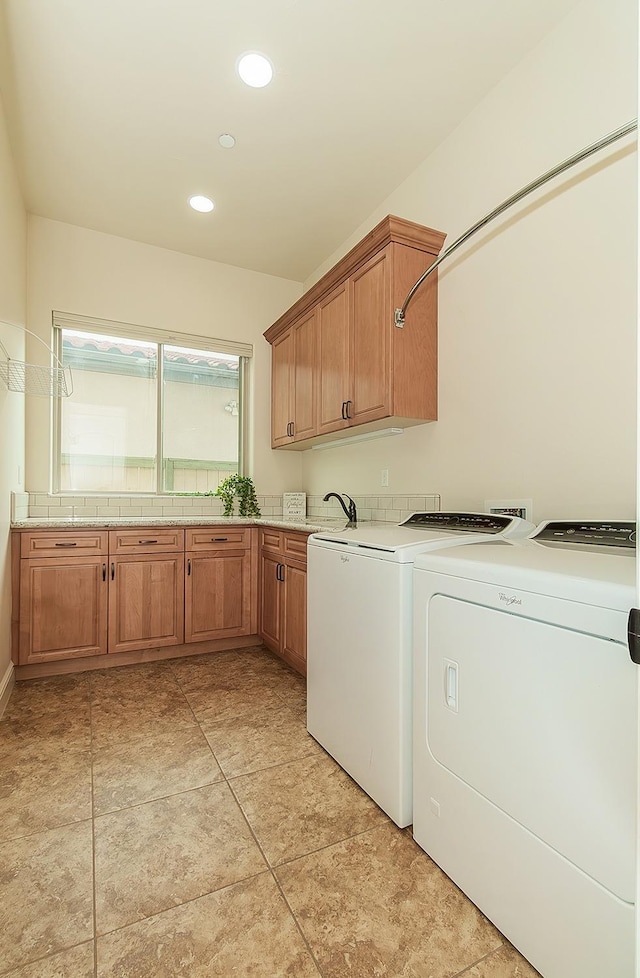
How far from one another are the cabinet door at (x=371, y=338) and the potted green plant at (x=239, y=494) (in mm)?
1405

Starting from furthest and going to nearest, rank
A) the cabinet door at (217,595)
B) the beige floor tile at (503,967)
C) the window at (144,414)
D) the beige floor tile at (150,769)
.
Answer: the window at (144,414), the cabinet door at (217,595), the beige floor tile at (150,769), the beige floor tile at (503,967)

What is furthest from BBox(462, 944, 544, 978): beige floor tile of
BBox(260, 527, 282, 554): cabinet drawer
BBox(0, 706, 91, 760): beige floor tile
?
BBox(260, 527, 282, 554): cabinet drawer

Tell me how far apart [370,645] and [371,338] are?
1680mm

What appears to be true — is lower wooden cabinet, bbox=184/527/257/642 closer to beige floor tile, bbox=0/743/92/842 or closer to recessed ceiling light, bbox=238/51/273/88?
beige floor tile, bbox=0/743/92/842

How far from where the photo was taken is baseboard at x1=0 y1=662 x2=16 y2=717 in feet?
8.10

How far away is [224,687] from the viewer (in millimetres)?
2752

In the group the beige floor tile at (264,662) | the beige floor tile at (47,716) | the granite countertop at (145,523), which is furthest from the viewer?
the beige floor tile at (264,662)

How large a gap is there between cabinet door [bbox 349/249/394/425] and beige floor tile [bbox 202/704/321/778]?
1587mm

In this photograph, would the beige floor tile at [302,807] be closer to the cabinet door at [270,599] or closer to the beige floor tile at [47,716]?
the beige floor tile at [47,716]

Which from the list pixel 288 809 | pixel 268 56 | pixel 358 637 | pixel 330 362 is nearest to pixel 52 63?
pixel 268 56

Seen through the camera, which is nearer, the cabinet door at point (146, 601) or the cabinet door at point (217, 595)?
the cabinet door at point (146, 601)

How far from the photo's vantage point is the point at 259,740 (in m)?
2.13

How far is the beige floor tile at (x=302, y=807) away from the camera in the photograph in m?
→ 1.51

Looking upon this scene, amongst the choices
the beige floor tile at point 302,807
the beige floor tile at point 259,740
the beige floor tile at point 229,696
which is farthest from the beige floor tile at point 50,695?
the beige floor tile at point 302,807
